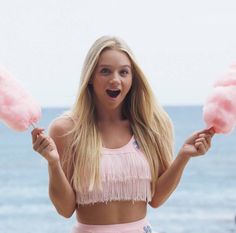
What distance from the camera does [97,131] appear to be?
2764mm

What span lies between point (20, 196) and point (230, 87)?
13381 millimetres

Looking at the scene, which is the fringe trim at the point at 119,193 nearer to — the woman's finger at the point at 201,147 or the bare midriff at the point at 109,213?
the bare midriff at the point at 109,213

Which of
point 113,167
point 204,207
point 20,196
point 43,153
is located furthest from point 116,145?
point 20,196

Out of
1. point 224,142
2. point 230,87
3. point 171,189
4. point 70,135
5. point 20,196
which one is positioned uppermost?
point 230,87

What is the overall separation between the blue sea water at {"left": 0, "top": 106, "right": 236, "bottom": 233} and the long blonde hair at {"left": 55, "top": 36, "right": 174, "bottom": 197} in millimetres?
6123

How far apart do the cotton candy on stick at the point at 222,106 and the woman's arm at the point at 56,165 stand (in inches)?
21.2

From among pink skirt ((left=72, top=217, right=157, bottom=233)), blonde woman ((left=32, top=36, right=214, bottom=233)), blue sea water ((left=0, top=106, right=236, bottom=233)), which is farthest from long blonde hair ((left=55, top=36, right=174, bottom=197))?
blue sea water ((left=0, top=106, right=236, bottom=233))

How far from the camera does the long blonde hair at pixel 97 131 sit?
2.68 m

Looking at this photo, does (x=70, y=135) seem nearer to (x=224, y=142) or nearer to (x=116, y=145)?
(x=116, y=145)

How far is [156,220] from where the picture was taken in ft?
43.8

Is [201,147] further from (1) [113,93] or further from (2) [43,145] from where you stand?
(2) [43,145]

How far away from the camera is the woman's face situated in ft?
8.74

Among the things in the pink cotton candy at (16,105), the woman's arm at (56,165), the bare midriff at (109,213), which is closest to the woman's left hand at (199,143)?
the bare midriff at (109,213)

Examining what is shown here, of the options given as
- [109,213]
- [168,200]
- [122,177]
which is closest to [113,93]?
[122,177]
